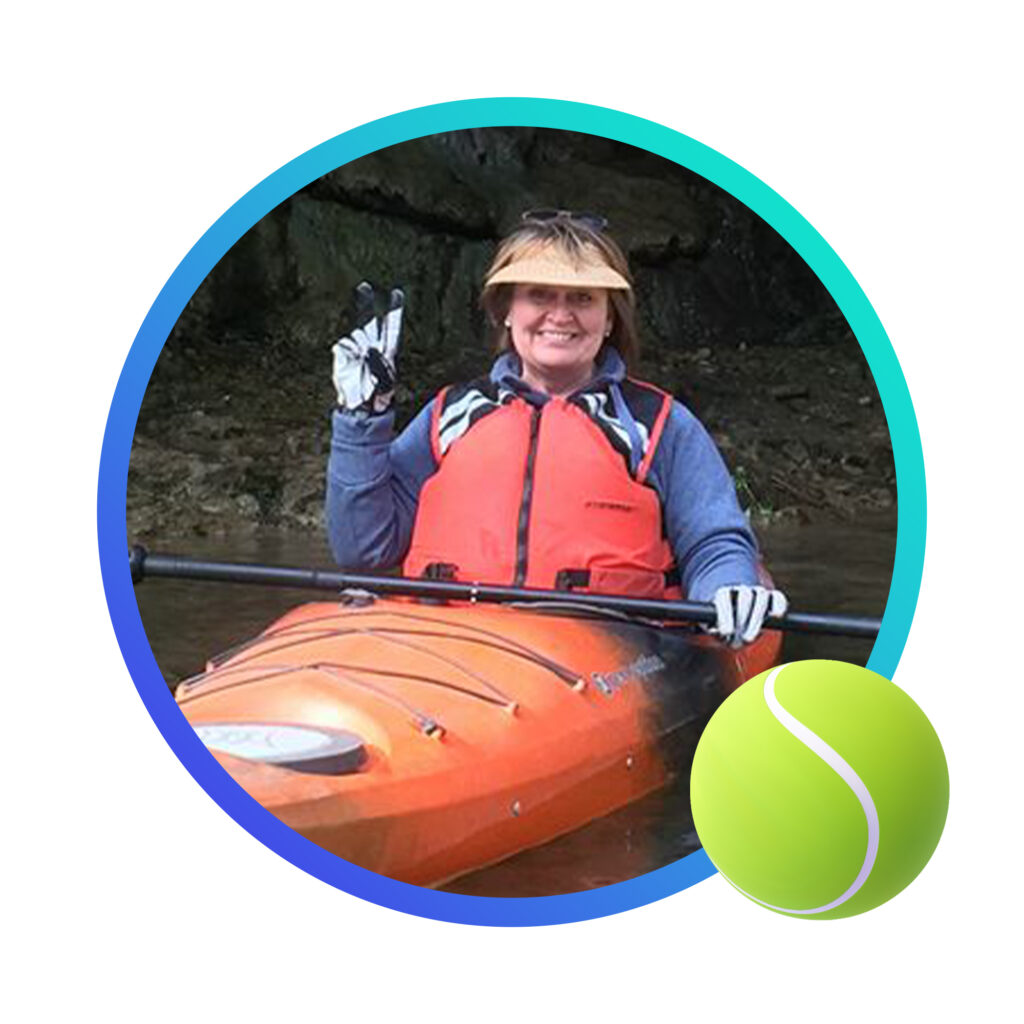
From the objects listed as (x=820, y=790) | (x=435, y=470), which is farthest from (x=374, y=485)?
(x=820, y=790)

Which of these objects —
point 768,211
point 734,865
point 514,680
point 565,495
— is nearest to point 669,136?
point 768,211

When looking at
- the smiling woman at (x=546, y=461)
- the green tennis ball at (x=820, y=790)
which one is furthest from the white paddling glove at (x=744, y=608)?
the green tennis ball at (x=820, y=790)

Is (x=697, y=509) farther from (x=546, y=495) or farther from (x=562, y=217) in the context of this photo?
(x=562, y=217)

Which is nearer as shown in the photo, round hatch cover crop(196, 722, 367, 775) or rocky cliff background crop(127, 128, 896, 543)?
round hatch cover crop(196, 722, 367, 775)

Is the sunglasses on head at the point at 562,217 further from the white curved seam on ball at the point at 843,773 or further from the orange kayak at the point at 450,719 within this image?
the white curved seam on ball at the point at 843,773

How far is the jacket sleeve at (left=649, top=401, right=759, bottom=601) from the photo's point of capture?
7.90ft

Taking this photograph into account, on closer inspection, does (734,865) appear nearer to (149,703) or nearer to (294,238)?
(149,703)

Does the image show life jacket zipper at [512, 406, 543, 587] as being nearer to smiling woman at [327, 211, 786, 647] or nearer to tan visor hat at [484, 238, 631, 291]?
smiling woman at [327, 211, 786, 647]

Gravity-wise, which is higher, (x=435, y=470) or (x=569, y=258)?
(x=569, y=258)

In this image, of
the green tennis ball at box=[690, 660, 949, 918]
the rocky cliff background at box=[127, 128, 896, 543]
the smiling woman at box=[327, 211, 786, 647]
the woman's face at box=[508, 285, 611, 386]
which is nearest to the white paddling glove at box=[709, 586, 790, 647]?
the smiling woman at box=[327, 211, 786, 647]

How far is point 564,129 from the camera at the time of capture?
241 cm

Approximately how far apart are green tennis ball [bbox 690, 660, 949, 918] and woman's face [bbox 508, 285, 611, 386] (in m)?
0.57

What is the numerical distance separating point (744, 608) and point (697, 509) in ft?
0.51

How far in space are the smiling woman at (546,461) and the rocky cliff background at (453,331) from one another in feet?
0.11
